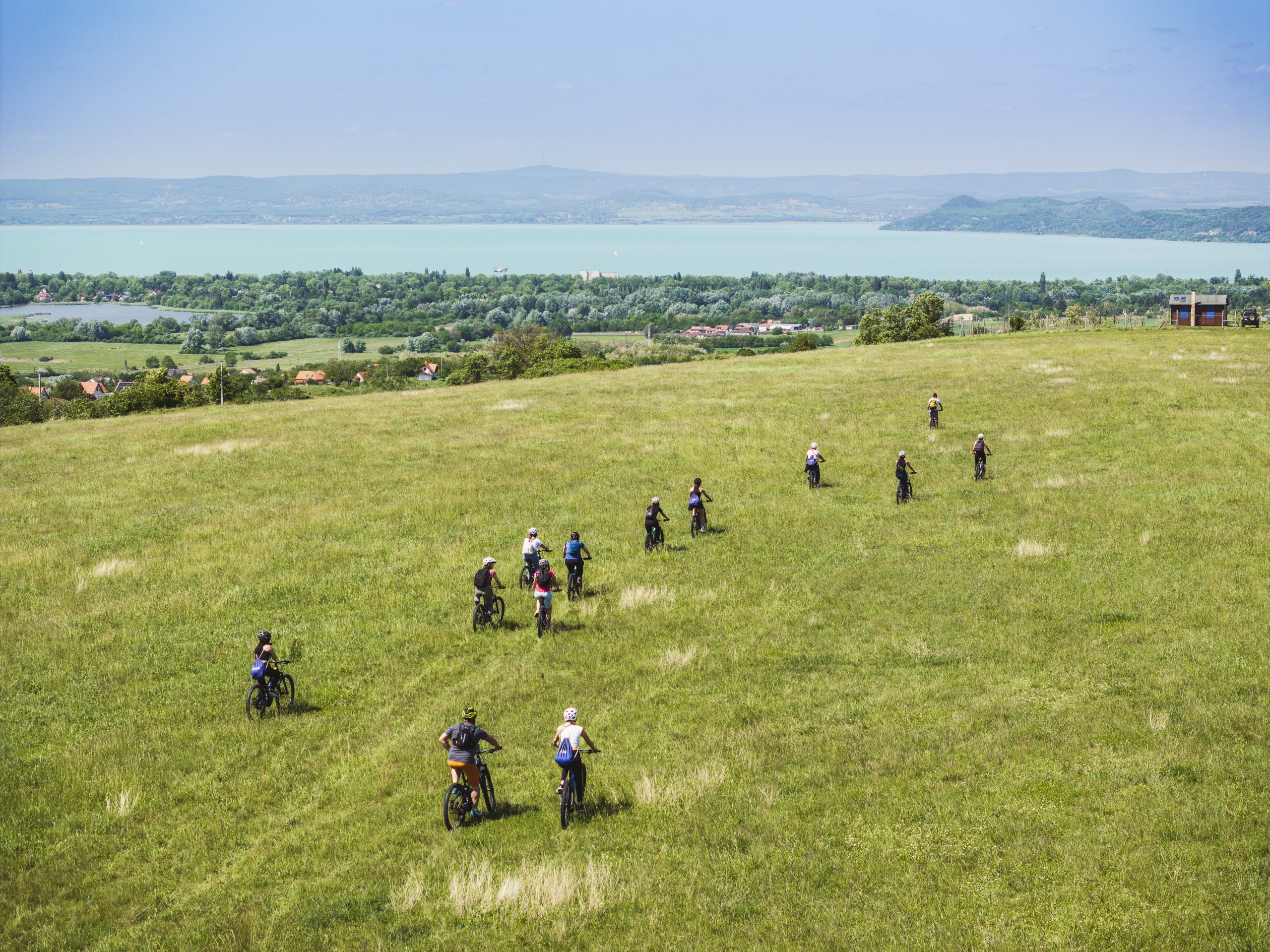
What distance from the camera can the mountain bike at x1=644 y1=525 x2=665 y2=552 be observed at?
28.2m

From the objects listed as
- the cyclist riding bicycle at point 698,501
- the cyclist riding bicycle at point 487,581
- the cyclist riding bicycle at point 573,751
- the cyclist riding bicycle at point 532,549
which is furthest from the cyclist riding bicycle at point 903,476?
the cyclist riding bicycle at point 573,751

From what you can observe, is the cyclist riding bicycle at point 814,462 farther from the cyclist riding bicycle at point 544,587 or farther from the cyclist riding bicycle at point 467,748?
the cyclist riding bicycle at point 467,748

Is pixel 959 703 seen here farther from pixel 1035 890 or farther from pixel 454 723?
pixel 454 723

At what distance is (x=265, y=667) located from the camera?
18.1 metres

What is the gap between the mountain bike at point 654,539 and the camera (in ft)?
92.5

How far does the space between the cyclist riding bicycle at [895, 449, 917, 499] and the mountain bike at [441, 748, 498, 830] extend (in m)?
20.6

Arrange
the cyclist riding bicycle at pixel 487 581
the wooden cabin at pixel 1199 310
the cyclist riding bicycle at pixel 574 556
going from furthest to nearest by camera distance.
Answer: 1. the wooden cabin at pixel 1199 310
2. the cyclist riding bicycle at pixel 574 556
3. the cyclist riding bicycle at pixel 487 581

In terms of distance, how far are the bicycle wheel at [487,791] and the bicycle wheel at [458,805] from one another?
24 centimetres

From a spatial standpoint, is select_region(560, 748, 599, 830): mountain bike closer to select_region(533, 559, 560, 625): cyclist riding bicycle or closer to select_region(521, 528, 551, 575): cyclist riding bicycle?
select_region(533, 559, 560, 625): cyclist riding bicycle

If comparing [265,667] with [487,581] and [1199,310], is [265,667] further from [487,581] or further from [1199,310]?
[1199,310]

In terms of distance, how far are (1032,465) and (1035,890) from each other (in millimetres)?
27372

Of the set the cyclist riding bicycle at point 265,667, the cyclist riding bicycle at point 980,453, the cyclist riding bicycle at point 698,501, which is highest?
the cyclist riding bicycle at point 980,453

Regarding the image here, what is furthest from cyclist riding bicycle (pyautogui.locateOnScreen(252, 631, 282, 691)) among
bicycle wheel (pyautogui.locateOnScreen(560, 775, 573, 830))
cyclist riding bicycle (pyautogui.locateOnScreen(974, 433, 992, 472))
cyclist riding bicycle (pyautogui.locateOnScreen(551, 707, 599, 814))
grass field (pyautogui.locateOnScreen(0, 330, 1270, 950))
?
cyclist riding bicycle (pyautogui.locateOnScreen(974, 433, 992, 472))

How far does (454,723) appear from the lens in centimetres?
1811
